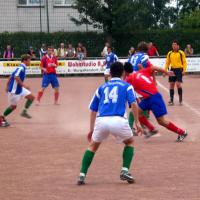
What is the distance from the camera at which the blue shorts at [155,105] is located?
43.7 ft

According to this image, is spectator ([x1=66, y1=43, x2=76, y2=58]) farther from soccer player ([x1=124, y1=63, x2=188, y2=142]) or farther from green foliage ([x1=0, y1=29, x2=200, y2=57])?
soccer player ([x1=124, y1=63, x2=188, y2=142])

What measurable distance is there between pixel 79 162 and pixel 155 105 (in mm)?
2514

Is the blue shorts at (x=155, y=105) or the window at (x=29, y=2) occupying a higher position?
the window at (x=29, y=2)

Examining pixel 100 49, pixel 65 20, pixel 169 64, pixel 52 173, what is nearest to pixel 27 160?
pixel 52 173

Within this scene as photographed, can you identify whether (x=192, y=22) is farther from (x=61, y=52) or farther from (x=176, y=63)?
(x=176, y=63)

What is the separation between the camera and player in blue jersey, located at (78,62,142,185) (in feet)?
30.9

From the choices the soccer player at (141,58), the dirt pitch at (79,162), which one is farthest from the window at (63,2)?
the soccer player at (141,58)

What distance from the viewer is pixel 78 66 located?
36.8m

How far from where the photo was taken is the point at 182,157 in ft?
38.0

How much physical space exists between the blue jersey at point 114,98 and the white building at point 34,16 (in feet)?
113

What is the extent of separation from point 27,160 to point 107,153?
4.54 ft

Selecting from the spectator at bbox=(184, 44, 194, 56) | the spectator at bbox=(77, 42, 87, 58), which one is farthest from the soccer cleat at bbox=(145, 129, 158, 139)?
the spectator at bbox=(184, 44, 194, 56)

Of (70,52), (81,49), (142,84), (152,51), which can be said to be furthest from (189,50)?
(142,84)

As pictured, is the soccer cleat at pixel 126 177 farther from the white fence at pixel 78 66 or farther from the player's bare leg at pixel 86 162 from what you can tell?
the white fence at pixel 78 66
